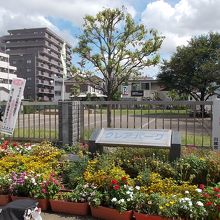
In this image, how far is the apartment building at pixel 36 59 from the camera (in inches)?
4301

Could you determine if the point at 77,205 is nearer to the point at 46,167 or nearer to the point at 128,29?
the point at 46,167

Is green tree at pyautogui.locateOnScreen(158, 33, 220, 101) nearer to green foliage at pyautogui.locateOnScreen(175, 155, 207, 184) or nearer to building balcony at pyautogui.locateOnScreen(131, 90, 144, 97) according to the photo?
building balcony at pyautogui.locateOnScreen(131, 90, 144, 97)

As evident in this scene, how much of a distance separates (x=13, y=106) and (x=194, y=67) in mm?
35531

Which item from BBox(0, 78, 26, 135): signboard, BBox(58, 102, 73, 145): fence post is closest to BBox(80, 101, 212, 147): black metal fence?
BBox(58, 102, 73, 145): fence post

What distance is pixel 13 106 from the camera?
9578mm

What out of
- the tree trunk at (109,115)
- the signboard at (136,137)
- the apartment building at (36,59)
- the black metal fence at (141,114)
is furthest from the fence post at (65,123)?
the apartment building at (36,59)

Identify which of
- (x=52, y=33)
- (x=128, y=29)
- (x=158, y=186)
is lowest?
(x=158, y=186)

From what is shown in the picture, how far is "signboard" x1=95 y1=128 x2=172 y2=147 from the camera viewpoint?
667 centimetres

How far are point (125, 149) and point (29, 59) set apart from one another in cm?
10694

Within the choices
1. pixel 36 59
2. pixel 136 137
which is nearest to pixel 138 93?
pixel 36 59

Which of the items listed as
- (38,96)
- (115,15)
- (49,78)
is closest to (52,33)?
(49,78)

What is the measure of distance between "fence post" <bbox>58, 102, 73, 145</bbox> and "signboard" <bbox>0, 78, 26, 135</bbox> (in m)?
1.15

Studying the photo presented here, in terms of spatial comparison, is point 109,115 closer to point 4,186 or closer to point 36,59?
point 4,186

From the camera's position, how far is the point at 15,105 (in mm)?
9562
